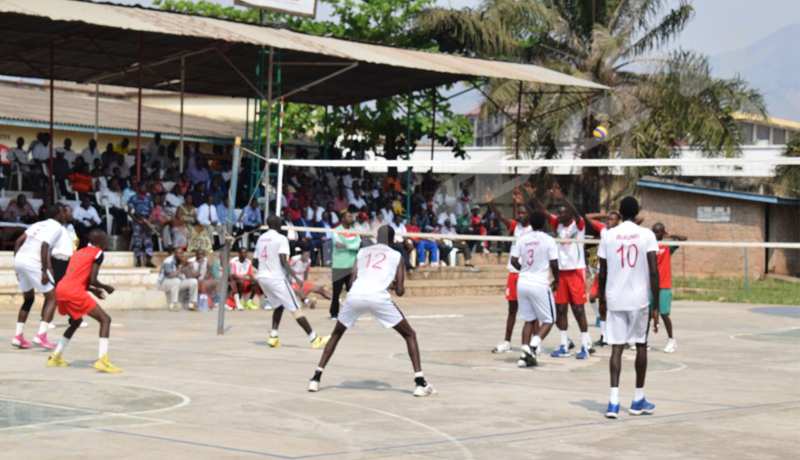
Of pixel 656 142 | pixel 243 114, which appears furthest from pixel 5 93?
pixel 656 142

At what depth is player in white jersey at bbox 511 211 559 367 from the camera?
13180mm

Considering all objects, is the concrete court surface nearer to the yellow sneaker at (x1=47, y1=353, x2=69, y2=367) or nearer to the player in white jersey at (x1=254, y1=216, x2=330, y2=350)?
the yellow sneaker at (x1=47, y1=353, x2=69, y2=367)

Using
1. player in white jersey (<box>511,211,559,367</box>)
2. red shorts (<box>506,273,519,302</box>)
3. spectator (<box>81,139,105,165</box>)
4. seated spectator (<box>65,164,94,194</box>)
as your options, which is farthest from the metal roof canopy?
player in white jersey (<box>511,211,559,367</box>)

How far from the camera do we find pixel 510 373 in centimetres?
1250

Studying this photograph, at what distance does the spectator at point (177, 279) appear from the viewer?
20359 mm

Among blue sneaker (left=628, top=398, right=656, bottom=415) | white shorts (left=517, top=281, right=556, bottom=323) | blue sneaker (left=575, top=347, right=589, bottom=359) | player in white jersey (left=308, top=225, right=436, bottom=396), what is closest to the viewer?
blue sneaker (left=628, top=398, right=656, bottom=415)

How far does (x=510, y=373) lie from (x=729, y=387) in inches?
96.9

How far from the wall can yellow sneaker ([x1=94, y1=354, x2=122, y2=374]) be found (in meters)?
27.4

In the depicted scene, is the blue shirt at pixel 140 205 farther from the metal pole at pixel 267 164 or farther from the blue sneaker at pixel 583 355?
the blue sneaker at pixel 583 355

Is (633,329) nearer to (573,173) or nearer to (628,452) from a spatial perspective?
(628,452)

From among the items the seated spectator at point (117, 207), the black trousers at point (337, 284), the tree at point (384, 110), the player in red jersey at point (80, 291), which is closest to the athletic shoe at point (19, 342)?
the player in red jersey at point (80, 291)

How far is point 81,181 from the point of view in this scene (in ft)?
75.8

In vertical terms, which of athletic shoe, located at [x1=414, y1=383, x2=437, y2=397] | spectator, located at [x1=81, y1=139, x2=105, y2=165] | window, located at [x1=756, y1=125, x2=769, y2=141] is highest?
window, located at [x1=756, y1=125, x2=769, y2=141]

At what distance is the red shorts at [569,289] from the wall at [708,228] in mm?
22780
